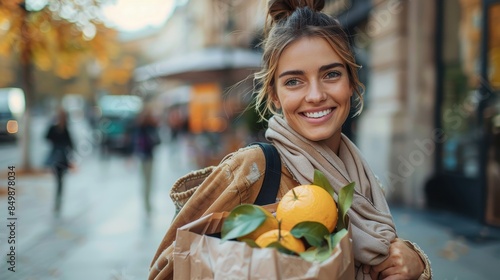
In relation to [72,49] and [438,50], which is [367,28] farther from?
[72,49]

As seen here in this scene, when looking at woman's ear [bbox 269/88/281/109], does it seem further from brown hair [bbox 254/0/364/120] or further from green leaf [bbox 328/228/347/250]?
green leaf [bbox 328/228/347/250]

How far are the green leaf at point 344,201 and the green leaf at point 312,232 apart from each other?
105 mm

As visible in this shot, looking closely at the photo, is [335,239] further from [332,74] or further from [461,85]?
[461,85]

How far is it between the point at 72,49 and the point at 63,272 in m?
5.18

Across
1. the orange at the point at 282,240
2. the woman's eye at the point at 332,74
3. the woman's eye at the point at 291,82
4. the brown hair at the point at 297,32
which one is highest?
the brown hair at the point at 297,32

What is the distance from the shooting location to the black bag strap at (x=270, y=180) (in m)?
1.56

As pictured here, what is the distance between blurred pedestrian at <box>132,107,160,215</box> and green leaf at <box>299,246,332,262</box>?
7.28m

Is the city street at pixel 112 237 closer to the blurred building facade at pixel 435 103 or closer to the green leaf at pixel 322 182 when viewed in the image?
the blurred building facade at pixel 435 103

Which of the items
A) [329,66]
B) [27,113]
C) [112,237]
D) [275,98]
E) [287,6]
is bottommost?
[112,237]

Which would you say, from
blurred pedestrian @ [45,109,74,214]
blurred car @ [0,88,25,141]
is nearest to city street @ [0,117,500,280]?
blurred pedestrian @ [45,109,74,214]

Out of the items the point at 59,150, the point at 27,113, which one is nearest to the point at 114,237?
the point at 59,150

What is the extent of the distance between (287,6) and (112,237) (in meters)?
5.62

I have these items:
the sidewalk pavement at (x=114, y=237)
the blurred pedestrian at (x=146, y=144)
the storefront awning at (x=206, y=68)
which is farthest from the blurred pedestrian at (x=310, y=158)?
the storefront awning at (x=206, y=68)

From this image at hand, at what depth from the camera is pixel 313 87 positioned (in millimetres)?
1618
